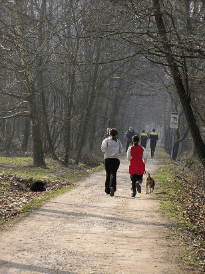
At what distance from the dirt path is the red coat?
120 centimetres

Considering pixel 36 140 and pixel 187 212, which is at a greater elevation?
pixel 36 140

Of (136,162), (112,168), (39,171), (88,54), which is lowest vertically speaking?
(39,171)

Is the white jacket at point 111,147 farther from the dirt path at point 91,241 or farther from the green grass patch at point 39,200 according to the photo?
the green grass patch at point 39,200

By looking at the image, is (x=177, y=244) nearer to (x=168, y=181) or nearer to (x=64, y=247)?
(x=64, y=247)

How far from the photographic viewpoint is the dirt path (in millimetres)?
5895

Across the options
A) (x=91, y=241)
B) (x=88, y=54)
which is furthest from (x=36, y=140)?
(x=91, y=241)

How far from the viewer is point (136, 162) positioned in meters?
12.3

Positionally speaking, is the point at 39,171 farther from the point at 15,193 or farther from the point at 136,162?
the point at 136,162

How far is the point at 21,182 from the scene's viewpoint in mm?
15398

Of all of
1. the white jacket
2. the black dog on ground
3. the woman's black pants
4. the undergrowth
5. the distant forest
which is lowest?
the black dog on ground

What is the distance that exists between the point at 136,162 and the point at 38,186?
452 centimetres

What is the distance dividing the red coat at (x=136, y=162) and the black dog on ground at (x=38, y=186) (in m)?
4.23

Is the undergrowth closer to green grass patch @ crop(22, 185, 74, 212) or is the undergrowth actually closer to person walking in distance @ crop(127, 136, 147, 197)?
person walking in distance @ crop(127, 136, 147, 197)

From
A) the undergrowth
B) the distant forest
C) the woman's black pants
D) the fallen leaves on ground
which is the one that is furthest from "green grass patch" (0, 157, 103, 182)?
the woman's black pants
